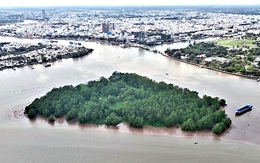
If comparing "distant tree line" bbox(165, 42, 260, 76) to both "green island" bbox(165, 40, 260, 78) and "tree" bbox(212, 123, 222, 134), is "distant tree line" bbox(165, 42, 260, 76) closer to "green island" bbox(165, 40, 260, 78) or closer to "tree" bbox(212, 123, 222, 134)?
"green island" bbox(165, 40, 260, 78)

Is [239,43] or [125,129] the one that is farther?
[239,43]

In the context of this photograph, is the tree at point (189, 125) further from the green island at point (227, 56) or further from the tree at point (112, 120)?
the green island at point (227, 56)

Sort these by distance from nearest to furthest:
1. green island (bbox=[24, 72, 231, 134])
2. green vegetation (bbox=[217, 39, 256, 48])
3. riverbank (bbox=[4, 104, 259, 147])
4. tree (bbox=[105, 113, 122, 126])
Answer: riverbank (bbox=[4, 104, 259, 147]), green island (bbox=[24, 72, 231, 134]), tree (bbox=[105, 113, 122, 126]), green vegetation (bbox=[217, 39, 256, 48])

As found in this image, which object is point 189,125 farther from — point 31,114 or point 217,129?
point 31,114

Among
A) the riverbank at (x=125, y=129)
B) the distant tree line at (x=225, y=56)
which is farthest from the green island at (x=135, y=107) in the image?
the distant tree line at (x=225, y=56)


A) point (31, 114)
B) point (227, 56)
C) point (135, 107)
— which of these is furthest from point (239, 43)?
point (31, 114)

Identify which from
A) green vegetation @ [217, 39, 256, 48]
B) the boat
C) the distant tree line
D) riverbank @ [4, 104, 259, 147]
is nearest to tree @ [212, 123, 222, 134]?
riverbank @ [4, 104, 259, 147]

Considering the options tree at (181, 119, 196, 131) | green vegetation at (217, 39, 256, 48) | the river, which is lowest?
the river
